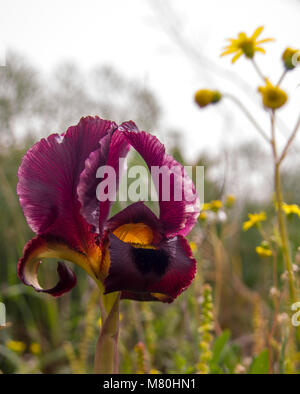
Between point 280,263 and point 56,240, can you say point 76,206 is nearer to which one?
point 56,240

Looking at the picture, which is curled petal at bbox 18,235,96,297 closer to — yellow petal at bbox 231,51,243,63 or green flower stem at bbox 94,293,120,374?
green flower stem at bbox 94,293,120,374

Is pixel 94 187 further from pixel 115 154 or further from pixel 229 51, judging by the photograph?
pixel 229 51

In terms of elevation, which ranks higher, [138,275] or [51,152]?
[51,152]

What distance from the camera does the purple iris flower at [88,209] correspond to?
0.43 meters

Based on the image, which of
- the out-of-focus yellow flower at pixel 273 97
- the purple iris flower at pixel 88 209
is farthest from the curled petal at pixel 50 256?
the out-of-focus yellow flower at pixel 273 97

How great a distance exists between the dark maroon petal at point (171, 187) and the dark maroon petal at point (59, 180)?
0.03 meters

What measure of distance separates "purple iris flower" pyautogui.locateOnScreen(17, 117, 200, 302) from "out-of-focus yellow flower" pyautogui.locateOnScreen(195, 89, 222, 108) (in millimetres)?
244

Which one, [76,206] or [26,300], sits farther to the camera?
[26,300]

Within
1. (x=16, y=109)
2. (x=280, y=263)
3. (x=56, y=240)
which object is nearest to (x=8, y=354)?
(x=280, y=263)

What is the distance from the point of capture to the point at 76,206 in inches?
17.8

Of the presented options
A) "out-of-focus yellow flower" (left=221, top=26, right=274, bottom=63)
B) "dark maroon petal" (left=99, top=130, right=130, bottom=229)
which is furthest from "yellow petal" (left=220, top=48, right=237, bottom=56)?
"dark maroon petal" (left=99, top=130, right=130, bottom=229)

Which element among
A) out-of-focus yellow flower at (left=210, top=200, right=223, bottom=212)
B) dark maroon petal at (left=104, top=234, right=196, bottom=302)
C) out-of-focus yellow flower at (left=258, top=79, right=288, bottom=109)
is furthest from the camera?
out-of-focus yellow flower at (left=210, top=200, right=223, bottom=212)

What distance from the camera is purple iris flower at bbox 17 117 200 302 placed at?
43 centimetres

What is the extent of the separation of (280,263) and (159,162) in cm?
114
